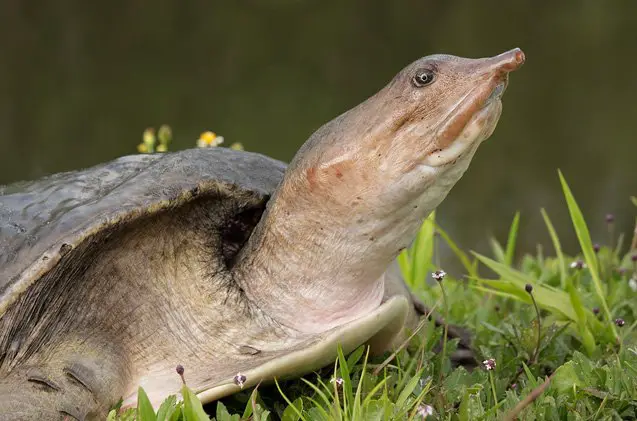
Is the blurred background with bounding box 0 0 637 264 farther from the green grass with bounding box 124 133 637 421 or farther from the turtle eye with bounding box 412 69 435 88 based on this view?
the turtle eye with bounding box 412 69 435 88

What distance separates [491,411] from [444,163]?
1.58 feet

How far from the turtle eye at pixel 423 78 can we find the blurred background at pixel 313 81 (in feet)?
15.5

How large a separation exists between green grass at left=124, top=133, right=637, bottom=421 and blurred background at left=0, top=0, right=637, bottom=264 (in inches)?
154

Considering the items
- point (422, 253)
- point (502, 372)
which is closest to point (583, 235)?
point (502, 372)

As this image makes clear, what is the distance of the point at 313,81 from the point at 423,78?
10.4 metres

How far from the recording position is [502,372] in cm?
222

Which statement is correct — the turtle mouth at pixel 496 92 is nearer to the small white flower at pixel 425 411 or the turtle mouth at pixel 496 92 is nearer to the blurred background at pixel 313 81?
the small white flower at pixel 425 411

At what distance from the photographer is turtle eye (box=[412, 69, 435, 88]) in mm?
1970

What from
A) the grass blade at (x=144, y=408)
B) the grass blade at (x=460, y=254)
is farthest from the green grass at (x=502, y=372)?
the grass blade at (x=460, y=254)

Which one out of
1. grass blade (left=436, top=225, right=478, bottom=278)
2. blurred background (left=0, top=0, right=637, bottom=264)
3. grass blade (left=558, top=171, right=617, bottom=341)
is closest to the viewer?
grass blade (left=558, top=171, right=617, bottom=341)

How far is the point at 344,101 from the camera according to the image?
427 inches

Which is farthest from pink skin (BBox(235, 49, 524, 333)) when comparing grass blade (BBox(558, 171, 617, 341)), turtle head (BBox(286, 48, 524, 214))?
grass blade (BBox(558, 171, 617, 341))

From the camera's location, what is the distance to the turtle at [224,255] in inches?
76.3

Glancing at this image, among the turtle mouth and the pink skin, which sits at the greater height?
the turtle mouth
